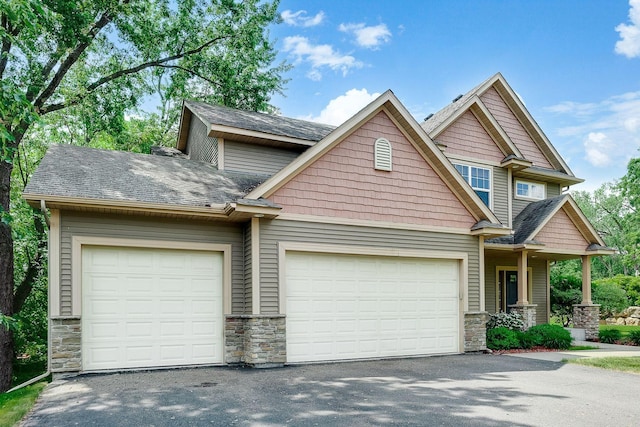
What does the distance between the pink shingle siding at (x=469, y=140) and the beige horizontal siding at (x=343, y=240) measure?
439 centimetres

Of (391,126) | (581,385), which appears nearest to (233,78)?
(391,126)

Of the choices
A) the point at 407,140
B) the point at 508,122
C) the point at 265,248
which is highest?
the point at 508,122

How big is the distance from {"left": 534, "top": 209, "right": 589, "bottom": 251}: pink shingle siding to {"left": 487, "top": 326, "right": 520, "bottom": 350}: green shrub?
128 inches

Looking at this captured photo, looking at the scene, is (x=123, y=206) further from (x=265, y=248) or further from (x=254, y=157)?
(x=254, y=157)

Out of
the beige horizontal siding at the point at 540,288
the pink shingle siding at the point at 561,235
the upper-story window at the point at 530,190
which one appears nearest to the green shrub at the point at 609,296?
the beige horizontal siding at the point at 540,288

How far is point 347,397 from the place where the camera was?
7031 mm

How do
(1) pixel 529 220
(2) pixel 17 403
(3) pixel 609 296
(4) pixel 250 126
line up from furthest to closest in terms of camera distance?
1. (3) pixel 609 296
2. (1) pixel 529 220
3. (4) pixel 250 126
4. (2) pixel 17 403

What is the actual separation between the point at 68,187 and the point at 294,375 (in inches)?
216

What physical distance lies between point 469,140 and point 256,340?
33.4 ft

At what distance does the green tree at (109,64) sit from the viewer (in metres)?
11.9

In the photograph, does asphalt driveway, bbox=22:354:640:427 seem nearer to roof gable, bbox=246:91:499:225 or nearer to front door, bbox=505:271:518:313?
roof gable, bbox=246:91:499:225

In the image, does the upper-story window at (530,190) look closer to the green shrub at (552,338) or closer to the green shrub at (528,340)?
the green shrub at (552,338)

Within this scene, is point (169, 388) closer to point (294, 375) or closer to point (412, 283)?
point (294, 375)

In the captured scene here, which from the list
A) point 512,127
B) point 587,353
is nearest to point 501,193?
point 512,127
